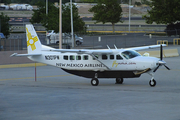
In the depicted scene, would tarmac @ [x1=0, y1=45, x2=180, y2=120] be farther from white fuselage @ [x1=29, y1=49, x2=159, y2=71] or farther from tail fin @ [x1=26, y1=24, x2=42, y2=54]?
tail fin @ [x1=26, y1=24, x2=42, y2=54]

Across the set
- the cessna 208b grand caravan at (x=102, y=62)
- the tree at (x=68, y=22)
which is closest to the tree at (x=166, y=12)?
the tree at (x=68, y=22)

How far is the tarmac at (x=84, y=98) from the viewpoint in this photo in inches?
508

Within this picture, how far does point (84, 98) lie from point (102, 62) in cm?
433

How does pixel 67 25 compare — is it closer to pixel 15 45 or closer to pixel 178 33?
pixel 15 45

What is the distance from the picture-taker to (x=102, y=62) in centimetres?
2030

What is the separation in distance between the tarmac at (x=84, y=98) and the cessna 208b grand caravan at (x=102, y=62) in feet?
2.37

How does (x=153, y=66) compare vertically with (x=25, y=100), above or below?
above

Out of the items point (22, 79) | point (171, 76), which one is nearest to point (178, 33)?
point (171, 76)

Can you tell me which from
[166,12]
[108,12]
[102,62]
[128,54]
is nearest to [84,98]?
[102,62]

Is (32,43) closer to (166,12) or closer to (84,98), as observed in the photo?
(84,98)

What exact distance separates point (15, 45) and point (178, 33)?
115 ft

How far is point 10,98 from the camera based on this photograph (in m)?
16.5

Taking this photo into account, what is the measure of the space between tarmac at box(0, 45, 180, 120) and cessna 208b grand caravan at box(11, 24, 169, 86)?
0.72 metres

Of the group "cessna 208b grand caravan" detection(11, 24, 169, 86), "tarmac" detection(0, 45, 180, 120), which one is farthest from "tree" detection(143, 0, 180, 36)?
"cessna 208b grand caravan" detection(11, 24, 169, 86)
